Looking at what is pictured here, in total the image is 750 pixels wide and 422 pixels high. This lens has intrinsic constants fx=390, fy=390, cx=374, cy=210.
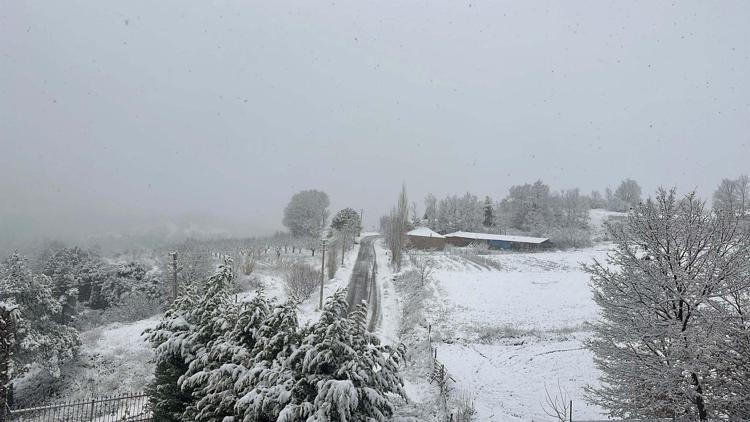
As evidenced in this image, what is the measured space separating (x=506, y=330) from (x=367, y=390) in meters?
19.1

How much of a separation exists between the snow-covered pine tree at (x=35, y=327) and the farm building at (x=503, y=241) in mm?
54562

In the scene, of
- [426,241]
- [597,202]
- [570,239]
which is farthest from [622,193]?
Answer: [426,241]

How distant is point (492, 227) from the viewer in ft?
281

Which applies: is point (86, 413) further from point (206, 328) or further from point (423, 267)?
point (423, 267)

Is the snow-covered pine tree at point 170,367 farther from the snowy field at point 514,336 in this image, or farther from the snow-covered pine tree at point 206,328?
the snowy field at point 514,336

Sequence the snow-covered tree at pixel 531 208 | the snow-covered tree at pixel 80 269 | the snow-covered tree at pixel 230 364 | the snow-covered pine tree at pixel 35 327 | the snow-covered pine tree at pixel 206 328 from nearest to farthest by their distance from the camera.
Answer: the snow-covered tree at pixel 230 364 < the snow-covered pine tree at pixel 206 328 < the snow-covered pine tree at pixel 35 327 < the snow-covered tree at pixel 80 269 < the snow-covered tree at pixel 531 208

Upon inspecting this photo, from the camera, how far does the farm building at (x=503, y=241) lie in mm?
64000

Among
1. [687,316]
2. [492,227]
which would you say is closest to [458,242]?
[492,227]

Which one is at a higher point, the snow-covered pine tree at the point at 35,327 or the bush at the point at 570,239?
the bush at the point at 570,239

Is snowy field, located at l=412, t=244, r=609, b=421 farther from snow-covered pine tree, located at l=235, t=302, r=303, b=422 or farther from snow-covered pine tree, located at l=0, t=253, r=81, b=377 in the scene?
snow-covered pine tree, located at l=0, t=253, r=81, b=377

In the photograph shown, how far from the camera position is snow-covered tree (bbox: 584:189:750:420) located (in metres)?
7.83

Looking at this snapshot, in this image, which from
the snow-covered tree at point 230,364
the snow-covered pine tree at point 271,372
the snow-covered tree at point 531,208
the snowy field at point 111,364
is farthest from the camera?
the snow-covered tree at point 531,208

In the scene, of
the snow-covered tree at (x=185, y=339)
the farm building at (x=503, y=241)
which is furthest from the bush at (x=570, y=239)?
the snow-covered tree at (x=185, y=339)

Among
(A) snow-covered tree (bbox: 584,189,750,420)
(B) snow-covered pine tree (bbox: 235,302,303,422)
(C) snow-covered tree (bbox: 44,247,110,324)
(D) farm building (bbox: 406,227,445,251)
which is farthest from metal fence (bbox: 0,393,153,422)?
(D) farm building (bbox: 406,227,445,251)
